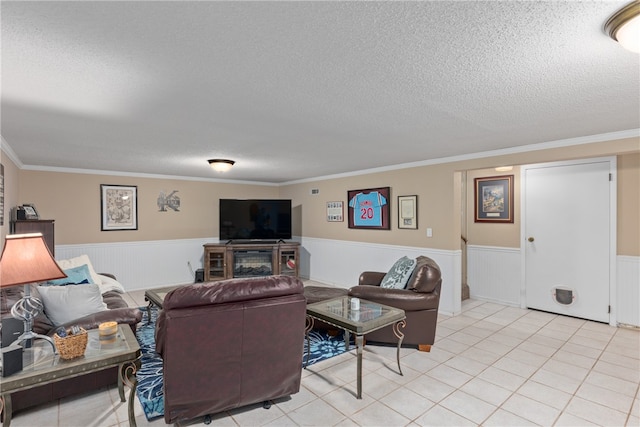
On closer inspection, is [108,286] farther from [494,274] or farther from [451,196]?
[494,274]

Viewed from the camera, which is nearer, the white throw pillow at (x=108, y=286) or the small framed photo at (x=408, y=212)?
the white throw pillow at (x=108, y=286)

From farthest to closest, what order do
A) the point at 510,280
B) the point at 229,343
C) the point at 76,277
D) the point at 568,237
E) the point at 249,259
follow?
the point at 249,259, the point at 510,280, the point at 568,237, the point at 76,277, the point at 229,343

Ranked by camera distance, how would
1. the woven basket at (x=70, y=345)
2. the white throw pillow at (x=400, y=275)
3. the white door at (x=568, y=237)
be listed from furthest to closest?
the white door at (x=568, y=237) → the white throw pillow at (x=400, y=275) → the woven basket at (x=70, y=345)

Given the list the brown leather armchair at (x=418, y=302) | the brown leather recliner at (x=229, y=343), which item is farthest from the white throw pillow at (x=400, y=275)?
the brown leather recliner at (x=229, y=343)

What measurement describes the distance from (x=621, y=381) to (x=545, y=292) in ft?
6.68

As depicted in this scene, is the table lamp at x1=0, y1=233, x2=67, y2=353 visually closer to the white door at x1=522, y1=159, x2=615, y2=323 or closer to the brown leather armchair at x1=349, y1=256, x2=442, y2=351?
the brown leather armchair at x1=349, y1=256, x2=442, y2=351

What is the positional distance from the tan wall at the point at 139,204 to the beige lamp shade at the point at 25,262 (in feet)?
14.4

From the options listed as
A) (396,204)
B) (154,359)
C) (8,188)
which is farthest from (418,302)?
(8,188)

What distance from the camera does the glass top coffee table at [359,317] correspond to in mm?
2467

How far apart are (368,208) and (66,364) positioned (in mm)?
4713

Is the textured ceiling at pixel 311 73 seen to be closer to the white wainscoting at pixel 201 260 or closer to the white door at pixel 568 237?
the white door at pixel 568 237

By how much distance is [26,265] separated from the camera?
71.0 inches

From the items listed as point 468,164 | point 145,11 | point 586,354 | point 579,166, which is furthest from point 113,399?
point 579,166

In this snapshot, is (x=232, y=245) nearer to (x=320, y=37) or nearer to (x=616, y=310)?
(x=320, y=37)
